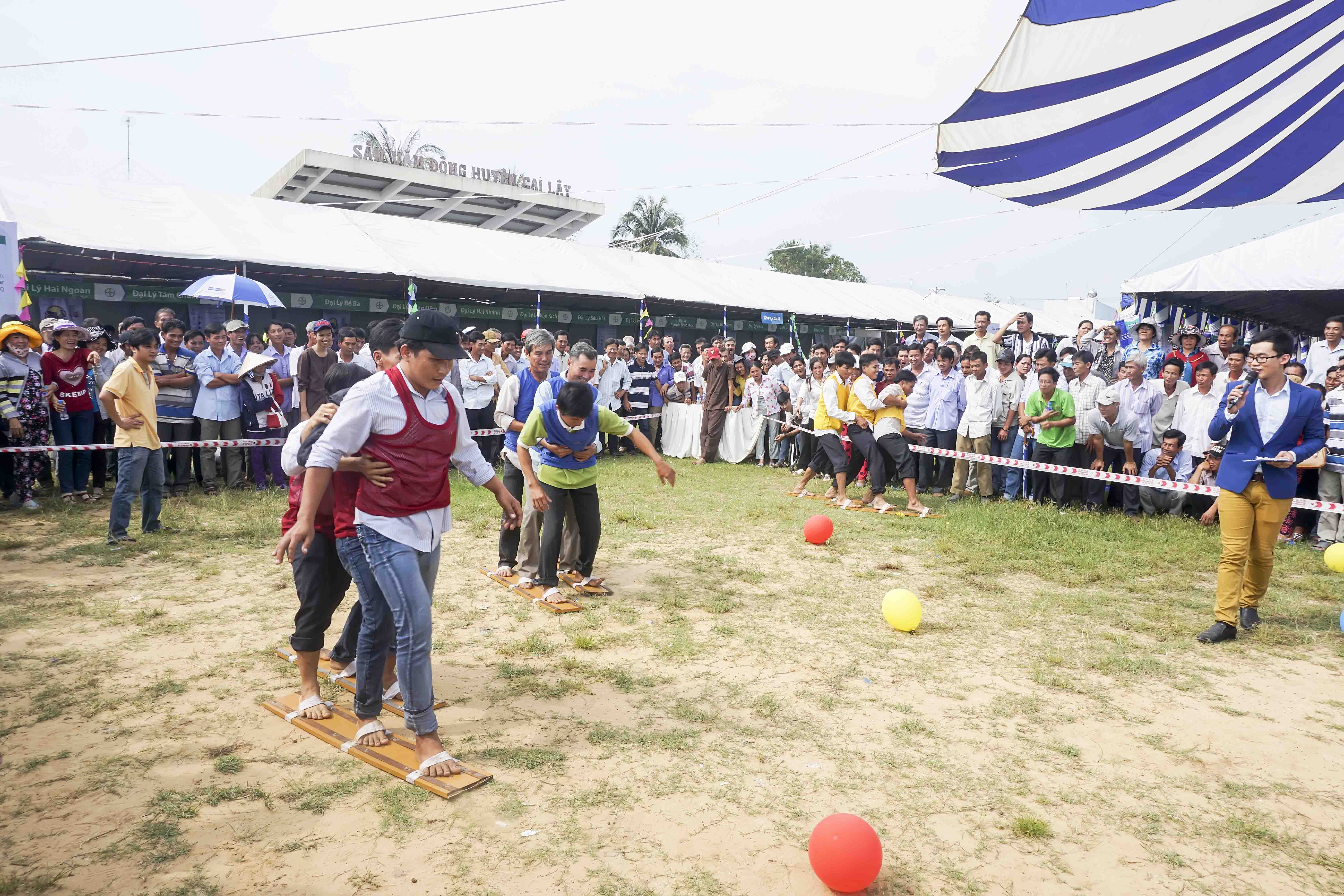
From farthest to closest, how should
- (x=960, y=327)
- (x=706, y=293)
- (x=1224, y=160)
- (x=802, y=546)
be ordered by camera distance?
(x=960, y=327), (x=706, y=293), (x=802, y=546), (x=1224, y=160)

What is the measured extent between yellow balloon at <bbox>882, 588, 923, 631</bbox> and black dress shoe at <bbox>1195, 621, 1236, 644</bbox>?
1.90m

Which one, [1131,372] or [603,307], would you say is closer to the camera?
[1131,372]

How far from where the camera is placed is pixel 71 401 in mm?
9203

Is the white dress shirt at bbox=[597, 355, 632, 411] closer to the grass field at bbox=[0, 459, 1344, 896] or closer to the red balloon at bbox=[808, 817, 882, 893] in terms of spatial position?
the grass field at bbox=[0, 459, 1344, 896]

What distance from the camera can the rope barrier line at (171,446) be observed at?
880 centimetres

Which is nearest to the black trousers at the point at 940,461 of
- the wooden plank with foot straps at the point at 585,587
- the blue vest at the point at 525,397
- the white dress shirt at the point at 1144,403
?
the white dress shirt at the point at 1144,403

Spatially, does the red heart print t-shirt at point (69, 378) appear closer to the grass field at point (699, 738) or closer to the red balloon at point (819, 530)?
the grass field at point (699, 738)

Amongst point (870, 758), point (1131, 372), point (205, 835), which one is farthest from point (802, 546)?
point (205, 835)

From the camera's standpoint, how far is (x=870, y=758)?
12.8 ft

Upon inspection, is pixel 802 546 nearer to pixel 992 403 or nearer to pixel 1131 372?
pixel 992 403

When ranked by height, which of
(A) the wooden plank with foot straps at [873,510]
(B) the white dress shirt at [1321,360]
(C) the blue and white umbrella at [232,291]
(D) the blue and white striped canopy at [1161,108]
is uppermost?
(D) the blue and white striped canopy at [1161,108]

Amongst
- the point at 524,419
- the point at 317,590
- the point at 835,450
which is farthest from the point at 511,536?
the point at 835,450

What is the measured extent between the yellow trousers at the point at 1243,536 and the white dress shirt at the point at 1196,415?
388 cm

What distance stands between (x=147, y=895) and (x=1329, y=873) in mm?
4268
